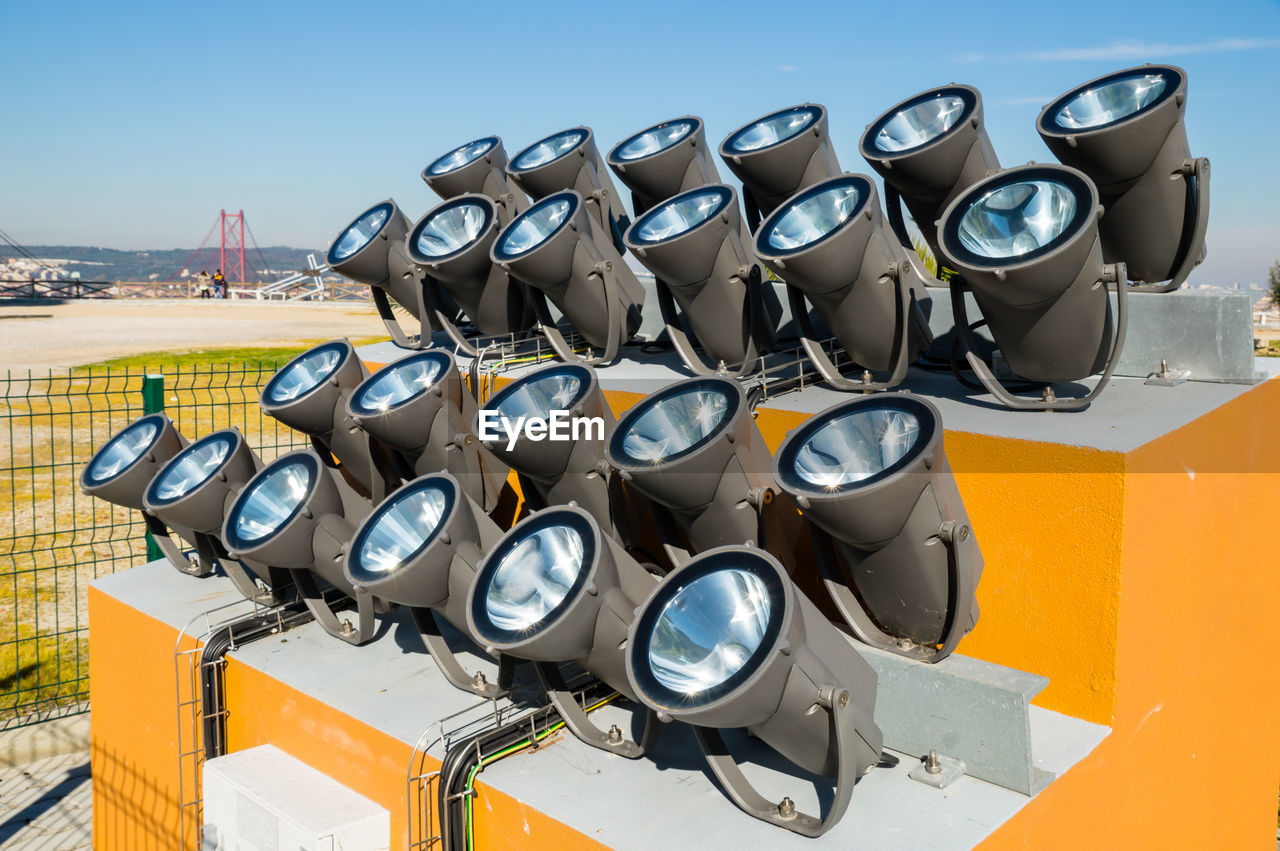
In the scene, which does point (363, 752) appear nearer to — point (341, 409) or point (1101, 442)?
point (341, 409)

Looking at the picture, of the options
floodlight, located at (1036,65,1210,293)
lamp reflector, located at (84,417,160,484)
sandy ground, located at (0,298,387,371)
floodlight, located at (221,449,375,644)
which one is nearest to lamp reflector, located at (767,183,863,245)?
floodlight, located at (1036,65,1210,293)

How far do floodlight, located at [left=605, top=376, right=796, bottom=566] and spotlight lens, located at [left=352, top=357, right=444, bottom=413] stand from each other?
1415 mm

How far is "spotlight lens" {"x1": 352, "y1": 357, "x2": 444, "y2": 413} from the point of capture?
5355 millimetres

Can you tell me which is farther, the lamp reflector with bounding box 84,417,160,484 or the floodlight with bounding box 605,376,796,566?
the lamp reflector with bounding box 84,417,160,484

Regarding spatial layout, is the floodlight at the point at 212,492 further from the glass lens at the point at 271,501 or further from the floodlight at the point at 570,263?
the floodlight at the point at 570,263

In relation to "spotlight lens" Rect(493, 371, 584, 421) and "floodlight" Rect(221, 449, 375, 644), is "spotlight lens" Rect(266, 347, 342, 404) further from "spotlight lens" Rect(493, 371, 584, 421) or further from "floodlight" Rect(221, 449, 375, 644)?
"spotlight lens" Rect(493, 371, 584, 421)

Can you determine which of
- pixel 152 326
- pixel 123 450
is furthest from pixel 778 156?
pixel 152 326

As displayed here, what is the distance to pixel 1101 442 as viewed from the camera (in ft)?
12.9

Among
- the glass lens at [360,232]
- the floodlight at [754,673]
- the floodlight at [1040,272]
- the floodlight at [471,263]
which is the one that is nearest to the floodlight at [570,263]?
the floodlight at [471,263]

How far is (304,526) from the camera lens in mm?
4816

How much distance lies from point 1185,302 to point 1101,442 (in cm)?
144

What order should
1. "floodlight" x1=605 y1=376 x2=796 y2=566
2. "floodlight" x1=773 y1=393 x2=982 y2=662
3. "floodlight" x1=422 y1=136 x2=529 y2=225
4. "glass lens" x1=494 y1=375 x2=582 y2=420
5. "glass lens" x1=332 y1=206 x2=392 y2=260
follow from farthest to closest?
"floodlight" x1=422 y1=136 x2=529 y2=225
"glass lens" x1=332 y1=206 x2=392 y2=260
"glass lens" x1=494 y1=375 x2=582 y2=420
"floodlight" x1=605 y1=376 x2=796 y2=566
"floodlight" x1=773 y1=393 x2=982 y2=662

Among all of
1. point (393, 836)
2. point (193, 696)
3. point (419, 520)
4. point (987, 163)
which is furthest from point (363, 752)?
point (987, 163)

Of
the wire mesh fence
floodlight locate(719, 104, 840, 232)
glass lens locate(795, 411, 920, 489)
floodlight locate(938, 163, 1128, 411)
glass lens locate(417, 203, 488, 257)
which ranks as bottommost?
the wire mesh fence
